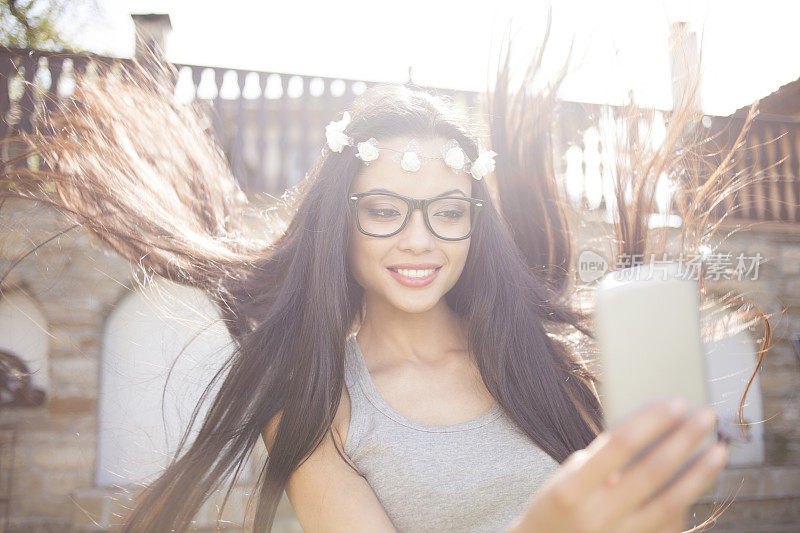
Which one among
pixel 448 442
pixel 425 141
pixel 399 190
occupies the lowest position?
pixel 448 442

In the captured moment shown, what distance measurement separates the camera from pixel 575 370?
2.43 metres

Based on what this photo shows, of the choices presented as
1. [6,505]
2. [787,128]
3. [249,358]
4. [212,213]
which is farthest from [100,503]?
[787,128]

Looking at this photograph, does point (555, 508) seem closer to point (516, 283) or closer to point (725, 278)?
point (516, 283)

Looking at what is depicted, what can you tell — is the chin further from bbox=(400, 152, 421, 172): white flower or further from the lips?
bbox=(400, 152, 421, 172): white flower

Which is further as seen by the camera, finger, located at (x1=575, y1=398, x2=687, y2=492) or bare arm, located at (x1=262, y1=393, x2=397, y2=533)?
bare arm, located at (x1=262, y1=393, x2=397, y2=533)

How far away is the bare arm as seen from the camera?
1.97 metres

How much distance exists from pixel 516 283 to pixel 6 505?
14.9ft

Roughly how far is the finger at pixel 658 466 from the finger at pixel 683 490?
13mm

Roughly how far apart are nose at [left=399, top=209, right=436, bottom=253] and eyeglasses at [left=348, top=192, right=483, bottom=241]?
0.01 metres

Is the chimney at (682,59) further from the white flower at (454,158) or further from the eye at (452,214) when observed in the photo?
the eye at (452,214)

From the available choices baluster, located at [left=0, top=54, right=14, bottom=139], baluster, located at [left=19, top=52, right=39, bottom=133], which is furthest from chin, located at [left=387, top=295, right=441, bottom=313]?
baluster, located at [left=0, top=54, right=14, bottom=139]

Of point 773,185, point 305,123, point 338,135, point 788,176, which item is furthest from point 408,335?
point 773,185

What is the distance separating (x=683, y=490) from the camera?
2.90 ft

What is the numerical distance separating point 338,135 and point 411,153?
33 centimetres
